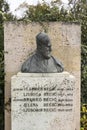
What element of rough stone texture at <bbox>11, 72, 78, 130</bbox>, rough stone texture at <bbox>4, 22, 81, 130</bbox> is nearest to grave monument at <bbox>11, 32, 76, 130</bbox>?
rough stone texture at <bbox>11, 72, 78, 130</bbox>

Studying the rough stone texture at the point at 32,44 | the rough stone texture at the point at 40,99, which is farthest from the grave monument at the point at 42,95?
the rough stone texture at the point at 32,44

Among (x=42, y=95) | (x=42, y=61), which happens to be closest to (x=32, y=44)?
(x=42, y=61)

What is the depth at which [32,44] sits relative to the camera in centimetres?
870

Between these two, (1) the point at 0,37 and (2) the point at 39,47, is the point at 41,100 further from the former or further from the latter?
(1) the point at 0,37

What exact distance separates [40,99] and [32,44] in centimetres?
113

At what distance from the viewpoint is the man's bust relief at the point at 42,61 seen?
8119mm

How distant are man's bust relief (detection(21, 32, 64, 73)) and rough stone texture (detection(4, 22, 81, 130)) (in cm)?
43

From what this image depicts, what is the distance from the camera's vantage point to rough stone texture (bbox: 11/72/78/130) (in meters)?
7.99

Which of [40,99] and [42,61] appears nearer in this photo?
[40,99]

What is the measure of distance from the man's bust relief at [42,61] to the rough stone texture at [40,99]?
0.11 metres

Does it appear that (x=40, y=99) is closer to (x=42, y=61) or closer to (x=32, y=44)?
(x=42, y=61)

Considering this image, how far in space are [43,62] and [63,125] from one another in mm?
1072

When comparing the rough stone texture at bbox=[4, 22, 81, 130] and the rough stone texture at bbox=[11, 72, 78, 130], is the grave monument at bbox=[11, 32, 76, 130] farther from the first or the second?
the rough stone texture at bbox=[4, 22, 81, 130]

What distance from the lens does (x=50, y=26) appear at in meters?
8.73
